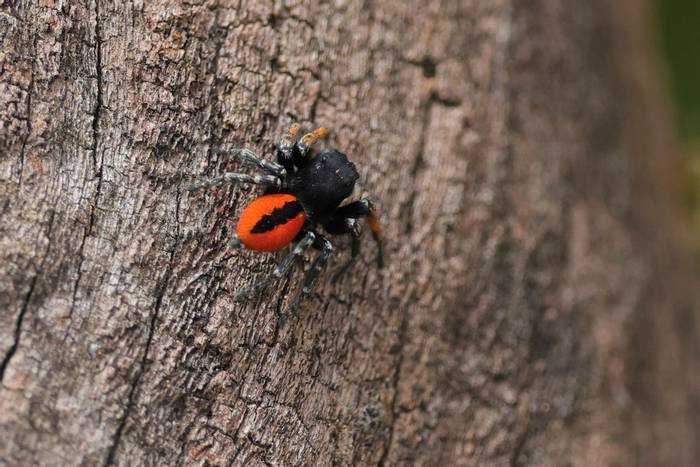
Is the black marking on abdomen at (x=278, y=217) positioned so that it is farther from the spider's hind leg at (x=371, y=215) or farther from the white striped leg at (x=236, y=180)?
the spider's hind leg at (x=371, y=215)

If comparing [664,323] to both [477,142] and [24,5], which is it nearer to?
[477,142]

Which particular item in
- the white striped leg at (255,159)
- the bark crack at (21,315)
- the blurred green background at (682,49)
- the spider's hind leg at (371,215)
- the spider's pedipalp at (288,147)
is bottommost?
the bark crack at (21,315)

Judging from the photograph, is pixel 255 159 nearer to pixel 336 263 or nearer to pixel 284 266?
pixel 284 266

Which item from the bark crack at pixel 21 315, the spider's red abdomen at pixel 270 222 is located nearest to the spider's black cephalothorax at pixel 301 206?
the spider's red abdomen at pixel 270 222

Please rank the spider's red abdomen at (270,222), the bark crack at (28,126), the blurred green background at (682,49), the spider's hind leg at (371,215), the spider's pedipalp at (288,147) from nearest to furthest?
the bark crack at (28,126)
the spider's red abdomen at (270,222)
the spider's pedipalp at (288,147)
the spider's hind leg at (371,215)
the blurred green background at (682,49)

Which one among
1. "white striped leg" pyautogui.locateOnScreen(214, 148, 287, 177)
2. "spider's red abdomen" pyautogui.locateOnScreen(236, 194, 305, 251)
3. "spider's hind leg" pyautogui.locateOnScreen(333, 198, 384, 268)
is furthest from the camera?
"spider's hind leg" pyautogui.locateOnScreen(333, 198, 384, 268)

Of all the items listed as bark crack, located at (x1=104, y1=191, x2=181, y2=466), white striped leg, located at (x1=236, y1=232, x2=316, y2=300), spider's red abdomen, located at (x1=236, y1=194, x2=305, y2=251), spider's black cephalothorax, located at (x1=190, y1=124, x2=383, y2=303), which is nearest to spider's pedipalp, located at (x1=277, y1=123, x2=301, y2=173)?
spider's black cephalothorax, located at (x1=190, y1=124, x2=383, y2=303)

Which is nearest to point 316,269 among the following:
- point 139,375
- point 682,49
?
point 139,375

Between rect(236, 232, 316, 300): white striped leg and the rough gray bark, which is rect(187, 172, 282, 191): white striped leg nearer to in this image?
the rough gray bark
